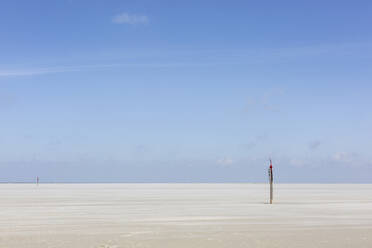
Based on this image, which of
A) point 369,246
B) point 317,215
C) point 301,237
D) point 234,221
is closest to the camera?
point 369,246

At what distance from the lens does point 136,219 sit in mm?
34719

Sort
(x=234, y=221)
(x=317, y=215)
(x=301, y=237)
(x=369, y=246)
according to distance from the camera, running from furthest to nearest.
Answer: (x=317, y=215), (x=234, y=221), (x=301, y=237), (x=369, y=246)

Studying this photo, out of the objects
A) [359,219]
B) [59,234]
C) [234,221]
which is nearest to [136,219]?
[234,221]

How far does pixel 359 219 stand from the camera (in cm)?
3516

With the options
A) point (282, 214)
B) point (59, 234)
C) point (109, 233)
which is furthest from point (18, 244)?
point (282, 214)

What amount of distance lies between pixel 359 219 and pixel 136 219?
14141 millimetres

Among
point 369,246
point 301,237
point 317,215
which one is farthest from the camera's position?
point 317,215

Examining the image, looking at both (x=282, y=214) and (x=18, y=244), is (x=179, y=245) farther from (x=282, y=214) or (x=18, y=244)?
(x=282, y=214)

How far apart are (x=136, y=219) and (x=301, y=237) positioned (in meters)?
12.1

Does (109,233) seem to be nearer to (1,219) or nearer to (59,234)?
(59,234)

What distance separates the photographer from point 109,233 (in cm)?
2734

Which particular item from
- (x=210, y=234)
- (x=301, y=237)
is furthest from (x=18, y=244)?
(x=301, y=237)

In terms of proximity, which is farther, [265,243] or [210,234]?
[210,234]

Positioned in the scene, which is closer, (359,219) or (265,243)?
(265,243)
